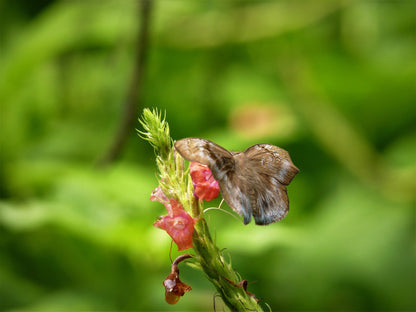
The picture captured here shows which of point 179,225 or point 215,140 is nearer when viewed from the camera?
point 179,225

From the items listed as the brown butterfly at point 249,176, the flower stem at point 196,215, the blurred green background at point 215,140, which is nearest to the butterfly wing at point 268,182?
the brown butterfly at point 249,176

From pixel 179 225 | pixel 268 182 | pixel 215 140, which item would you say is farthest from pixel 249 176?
pixel 215 140

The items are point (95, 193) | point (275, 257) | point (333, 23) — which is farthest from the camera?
point (333, 23)

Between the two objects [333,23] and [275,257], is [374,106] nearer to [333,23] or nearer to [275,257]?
[333,23]

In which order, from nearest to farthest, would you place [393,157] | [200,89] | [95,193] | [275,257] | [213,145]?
[213,145], [95,193], [275,257], [393,157], [200,89]

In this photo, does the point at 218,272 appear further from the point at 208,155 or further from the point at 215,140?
the point at 215,140

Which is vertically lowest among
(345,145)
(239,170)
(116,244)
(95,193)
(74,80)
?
(239,170)

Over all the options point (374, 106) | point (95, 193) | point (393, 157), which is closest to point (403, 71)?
point (374, 106)
